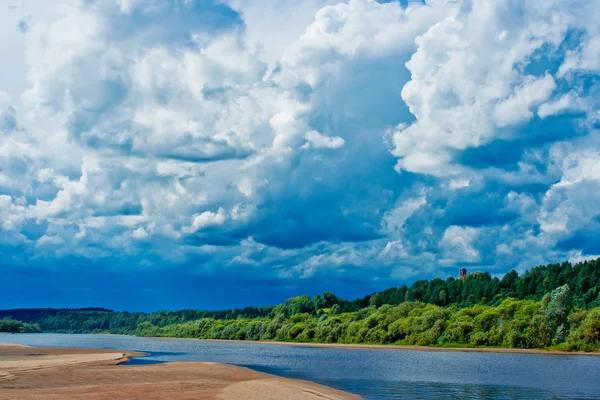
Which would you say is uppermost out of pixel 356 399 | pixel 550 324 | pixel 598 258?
pixel 598 258

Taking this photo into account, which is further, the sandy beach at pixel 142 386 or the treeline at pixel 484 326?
the treeline at pixel 484 326

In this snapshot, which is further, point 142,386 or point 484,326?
point 484,326

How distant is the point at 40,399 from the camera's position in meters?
35.4

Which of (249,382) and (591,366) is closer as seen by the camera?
(249,382)

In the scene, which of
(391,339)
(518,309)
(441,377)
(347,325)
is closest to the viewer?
(441,377)

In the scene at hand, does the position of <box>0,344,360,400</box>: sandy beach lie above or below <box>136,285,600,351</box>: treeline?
below

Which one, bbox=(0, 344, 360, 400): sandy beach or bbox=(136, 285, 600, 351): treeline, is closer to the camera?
bbox=(0, 344, 360, 400): sandy beach

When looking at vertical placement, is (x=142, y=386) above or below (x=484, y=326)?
below

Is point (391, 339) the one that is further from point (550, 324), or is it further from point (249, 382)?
point (249, 382)

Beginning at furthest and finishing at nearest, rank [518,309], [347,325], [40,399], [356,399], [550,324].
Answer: [347,325] → [518,309] → [550,324] → [356,399] → [40,399]

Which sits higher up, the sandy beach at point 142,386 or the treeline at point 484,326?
the treeline at point 484,326

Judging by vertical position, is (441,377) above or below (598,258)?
below

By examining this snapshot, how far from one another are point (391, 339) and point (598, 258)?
80.3 metres

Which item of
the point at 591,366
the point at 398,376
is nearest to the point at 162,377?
the point at 398,376
